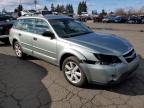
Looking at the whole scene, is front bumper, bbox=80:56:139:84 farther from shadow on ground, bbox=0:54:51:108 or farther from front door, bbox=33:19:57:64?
front door, bbox=33:19:57:64

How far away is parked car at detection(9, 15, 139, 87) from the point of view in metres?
4.48

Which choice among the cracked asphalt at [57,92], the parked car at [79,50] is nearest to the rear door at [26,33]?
the parked car at [79,50]

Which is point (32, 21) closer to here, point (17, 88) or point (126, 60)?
point (17, 88)

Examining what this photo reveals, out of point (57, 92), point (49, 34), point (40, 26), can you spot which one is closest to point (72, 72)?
point (57, 92)

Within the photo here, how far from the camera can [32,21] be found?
675 centimetres

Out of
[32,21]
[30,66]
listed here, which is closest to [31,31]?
[32,21]

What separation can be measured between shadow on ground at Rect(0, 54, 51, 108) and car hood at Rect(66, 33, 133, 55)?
4.56 ft

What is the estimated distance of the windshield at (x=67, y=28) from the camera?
566 cm

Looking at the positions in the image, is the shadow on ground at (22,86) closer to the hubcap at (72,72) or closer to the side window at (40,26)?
the hubcap at (72,72)

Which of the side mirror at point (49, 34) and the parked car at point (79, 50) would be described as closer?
Result: the parked car at point (79, 50)

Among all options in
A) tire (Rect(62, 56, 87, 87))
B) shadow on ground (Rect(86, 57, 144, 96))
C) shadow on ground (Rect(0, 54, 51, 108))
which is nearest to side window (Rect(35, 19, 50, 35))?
shadow on ground (Rect(0, 54, 51, 108))

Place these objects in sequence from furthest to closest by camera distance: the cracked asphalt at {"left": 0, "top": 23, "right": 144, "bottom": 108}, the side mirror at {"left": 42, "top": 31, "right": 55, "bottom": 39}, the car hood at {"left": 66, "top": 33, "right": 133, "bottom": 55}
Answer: the side mirror at {"left": 42, "top": 31, "right": 55, "bottom": 39} < the car hood at {"left": 66, "top": 33, "right": 133, "bottom": 55} < the cracked asphalt at {"left": 0, "top": 23, "right": 144, "bottom": 108}

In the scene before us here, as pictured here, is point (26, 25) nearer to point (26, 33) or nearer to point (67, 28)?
point (26, 33)

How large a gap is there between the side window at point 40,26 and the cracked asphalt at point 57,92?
1.20 meters
